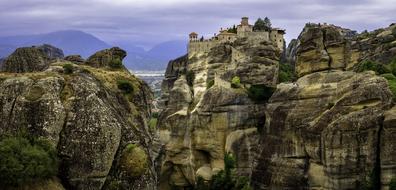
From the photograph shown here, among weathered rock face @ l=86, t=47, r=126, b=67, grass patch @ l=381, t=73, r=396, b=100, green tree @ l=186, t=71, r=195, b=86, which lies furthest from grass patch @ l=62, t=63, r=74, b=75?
green tree @ l=186, t=71, r=195, b=86

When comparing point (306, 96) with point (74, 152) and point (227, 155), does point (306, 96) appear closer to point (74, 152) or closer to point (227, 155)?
point (227, 155)

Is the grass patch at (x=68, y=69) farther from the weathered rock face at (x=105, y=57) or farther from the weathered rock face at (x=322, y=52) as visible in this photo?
the weathered rock face at (x=322, y=52)

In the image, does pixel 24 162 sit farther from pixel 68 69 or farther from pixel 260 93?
pixel 260 93

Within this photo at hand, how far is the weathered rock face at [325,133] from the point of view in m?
48.7

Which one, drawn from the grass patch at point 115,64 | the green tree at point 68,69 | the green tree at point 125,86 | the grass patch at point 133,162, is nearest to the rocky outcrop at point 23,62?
the grass patch at point 115,64

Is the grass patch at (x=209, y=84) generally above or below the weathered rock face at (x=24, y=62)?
below

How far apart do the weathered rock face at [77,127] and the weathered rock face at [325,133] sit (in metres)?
24.9

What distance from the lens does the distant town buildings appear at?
97.3 m

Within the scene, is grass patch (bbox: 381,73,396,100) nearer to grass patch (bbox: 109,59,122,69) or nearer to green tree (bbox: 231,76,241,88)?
green tree (bbox: 231,76,241,88)

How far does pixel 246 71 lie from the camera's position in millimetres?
75375

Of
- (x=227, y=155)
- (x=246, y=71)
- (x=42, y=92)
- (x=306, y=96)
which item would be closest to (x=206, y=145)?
(x=227, y=155)

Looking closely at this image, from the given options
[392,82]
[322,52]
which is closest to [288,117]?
[392,82]

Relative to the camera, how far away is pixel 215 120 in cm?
7212

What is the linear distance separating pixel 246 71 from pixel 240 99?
5.74 metres
